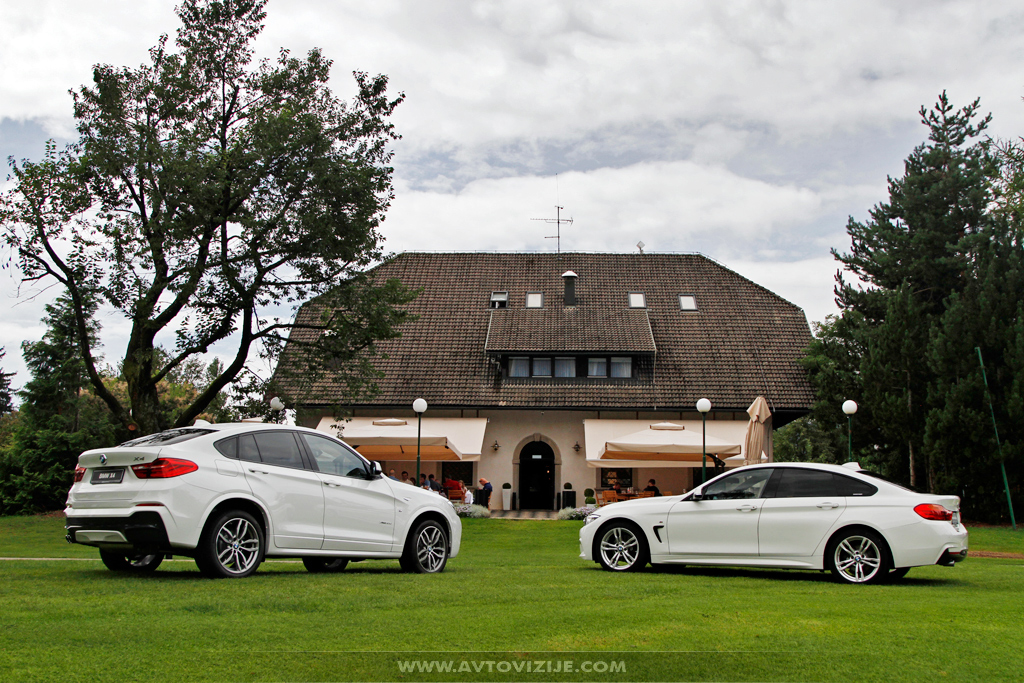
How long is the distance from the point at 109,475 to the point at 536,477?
2436 cm

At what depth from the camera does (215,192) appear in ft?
65.9

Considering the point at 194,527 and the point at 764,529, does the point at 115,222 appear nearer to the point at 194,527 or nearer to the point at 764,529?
the point at 194,527

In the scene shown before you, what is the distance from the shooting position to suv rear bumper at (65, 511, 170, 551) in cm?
832

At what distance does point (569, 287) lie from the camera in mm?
35438

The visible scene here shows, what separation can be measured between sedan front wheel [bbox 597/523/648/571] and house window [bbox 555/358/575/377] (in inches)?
826

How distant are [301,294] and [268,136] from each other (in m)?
3.99

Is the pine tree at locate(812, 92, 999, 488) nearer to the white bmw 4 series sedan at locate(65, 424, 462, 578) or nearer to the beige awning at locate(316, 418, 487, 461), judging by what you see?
the beige awning at locate(316, 418, 487, 461)

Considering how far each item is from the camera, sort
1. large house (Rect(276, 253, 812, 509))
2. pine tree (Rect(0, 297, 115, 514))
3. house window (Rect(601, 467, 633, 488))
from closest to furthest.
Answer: pine tree (Rect(0, 297, 115, 514)), large house (Rect(276, 253, 812, 509)), house window (Rect(601, 467, 633, 488))

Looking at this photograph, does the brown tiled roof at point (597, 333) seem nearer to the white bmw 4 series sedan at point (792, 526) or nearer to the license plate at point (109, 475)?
the white bmw 4 series sedan at point (792, 526)

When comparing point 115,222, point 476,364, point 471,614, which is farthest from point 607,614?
point 476,364

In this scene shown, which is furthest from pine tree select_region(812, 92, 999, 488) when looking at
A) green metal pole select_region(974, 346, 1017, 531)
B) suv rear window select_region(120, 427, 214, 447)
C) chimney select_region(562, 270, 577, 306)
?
suv rear window select_region(120, 427, 214, 447)

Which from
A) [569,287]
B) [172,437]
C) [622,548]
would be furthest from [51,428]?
[622,548]

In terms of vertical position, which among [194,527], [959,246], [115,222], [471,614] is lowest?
[471,614]

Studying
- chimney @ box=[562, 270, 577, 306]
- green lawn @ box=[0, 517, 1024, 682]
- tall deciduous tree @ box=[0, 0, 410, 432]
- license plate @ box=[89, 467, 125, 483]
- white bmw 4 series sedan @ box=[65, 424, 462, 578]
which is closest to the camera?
green lawn @ box=[0, 517, 1024, 682]
